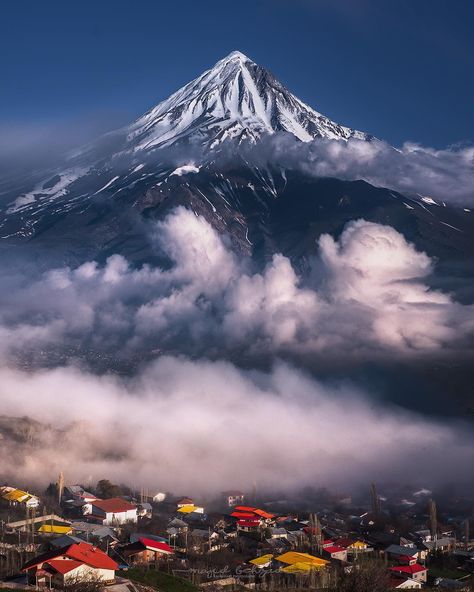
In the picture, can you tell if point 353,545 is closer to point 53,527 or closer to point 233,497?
point 53,527

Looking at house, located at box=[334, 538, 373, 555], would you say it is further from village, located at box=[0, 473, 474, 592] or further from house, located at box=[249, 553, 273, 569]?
house, located at box=[249, 553, 273, 569]

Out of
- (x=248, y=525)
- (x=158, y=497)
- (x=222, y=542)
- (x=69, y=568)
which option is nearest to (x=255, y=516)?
(x=248, y=525)

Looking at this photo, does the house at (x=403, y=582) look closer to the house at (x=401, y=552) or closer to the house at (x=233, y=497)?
the house at (x=401, y=552)

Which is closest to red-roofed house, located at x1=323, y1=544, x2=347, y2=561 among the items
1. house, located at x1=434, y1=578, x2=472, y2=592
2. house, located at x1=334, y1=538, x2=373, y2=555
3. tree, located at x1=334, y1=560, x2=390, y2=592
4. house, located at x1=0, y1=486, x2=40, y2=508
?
house, located at x1=334, y1=538, x2=373, y2=555

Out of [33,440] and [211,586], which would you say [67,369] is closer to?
[33,440]

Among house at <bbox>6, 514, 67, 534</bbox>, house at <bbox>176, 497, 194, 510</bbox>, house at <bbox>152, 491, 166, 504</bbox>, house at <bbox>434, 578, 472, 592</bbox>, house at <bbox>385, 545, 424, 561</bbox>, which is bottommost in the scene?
house at <bbox>434, 578, 472, 592</bbox>

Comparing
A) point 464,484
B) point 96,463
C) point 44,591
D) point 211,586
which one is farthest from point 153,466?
point 44,591
